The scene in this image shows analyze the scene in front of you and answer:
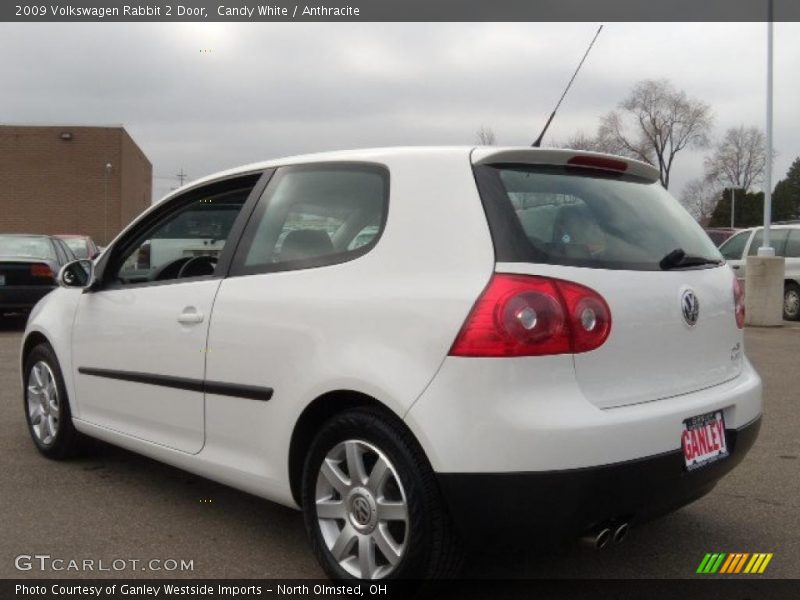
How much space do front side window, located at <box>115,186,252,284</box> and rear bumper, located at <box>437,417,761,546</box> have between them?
1.68 m

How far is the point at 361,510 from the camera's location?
2.88 m

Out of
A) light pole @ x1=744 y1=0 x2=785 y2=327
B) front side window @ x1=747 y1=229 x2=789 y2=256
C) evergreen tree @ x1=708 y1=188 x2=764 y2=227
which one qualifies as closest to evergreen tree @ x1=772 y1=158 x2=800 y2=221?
evergreen tree @ x1=708 y1=188 x2=764 y2=227

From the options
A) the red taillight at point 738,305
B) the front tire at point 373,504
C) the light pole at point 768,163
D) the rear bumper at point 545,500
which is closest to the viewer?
the rear bumper at point 545,500

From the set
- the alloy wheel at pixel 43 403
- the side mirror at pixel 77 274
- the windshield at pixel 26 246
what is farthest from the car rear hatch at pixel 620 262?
the windshield at pixel 26 246

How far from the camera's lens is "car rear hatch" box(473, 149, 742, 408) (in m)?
2.71

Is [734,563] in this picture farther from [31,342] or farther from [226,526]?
[31,342]

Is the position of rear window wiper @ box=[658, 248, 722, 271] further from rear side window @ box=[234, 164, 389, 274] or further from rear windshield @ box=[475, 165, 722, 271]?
rear side window @ box=[234, 164, 389, 274]

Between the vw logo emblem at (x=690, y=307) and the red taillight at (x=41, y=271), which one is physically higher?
the red taillight at (x=41, y=271)

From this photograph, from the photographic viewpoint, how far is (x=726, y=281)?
11.0 feet

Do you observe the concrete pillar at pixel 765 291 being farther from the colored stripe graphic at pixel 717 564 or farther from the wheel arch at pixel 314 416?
the wheel arch at pixel 314 416

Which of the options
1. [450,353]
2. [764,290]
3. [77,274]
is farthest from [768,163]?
[450,353]

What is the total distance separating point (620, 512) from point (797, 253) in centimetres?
1334

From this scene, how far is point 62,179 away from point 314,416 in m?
39.6

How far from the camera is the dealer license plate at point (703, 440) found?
2.84 m
